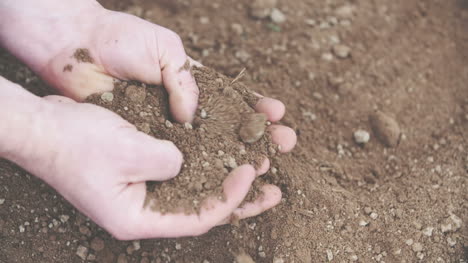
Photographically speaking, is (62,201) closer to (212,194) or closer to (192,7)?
(212,194)

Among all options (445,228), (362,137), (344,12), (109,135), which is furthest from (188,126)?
(344,12)

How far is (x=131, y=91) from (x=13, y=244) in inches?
28.7

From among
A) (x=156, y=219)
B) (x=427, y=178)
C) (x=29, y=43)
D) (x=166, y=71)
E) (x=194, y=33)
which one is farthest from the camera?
(x=194, y=33)

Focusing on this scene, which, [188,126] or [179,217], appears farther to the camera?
[188,126]

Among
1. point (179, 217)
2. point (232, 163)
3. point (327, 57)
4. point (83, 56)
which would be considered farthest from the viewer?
point (327, 57)

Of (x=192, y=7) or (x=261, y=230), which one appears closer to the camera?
(x=261, y=230)

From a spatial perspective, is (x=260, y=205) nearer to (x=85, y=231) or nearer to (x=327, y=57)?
(x=85, y=231)

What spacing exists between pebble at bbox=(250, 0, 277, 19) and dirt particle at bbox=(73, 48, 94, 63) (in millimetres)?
1084

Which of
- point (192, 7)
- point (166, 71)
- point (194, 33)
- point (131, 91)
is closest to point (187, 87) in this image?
point (166, 71)

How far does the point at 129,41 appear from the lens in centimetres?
174

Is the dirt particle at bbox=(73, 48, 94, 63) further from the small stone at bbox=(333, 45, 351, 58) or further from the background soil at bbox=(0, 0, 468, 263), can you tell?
the small stone at bbox=(333, 45, 351, 58)

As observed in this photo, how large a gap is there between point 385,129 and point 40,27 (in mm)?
1588

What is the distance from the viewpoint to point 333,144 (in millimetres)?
2182

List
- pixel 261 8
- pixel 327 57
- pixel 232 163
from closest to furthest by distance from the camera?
pixel 232 163, pixel 327 57, pixel 261 8
